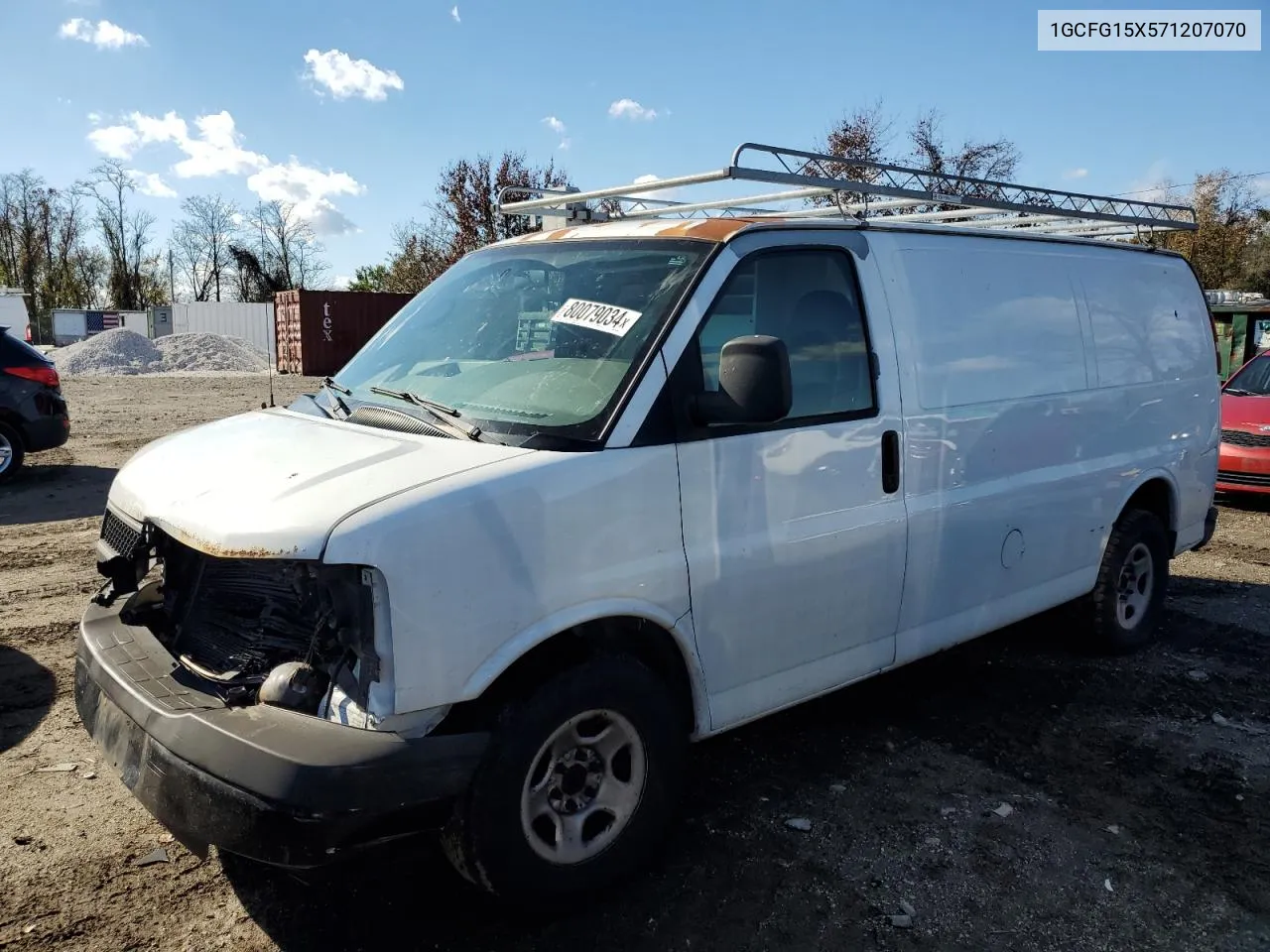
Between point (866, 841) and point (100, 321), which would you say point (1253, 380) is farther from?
point (100, 321)

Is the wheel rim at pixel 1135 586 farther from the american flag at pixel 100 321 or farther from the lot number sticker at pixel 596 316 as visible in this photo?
the american flag at pixel 100 321

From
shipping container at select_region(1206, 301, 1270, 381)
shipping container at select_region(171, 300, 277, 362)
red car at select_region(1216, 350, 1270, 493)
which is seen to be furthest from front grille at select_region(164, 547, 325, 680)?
shipping container at select_region(171, 300, 277, 362)

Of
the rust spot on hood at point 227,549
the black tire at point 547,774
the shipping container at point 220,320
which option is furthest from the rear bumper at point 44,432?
the shipping container at point 220,320

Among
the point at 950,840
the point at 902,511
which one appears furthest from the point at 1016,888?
the point at 902,511

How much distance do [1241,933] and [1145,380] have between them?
3.09 meters

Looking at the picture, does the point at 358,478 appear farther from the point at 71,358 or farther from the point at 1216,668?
the point at 71,358

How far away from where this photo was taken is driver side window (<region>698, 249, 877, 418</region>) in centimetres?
344

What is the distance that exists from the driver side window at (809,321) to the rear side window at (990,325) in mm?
356

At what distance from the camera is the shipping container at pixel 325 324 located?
31.5 meters

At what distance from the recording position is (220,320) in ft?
169

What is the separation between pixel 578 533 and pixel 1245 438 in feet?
31.7

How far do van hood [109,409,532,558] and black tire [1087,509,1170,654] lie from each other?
379 centimetres

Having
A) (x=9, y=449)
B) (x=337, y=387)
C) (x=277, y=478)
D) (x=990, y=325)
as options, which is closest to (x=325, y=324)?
(x=9, y=449)

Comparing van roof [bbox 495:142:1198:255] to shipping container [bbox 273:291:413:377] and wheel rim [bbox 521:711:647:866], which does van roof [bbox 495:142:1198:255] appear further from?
shipping container [bbox 273:291:413:377]
